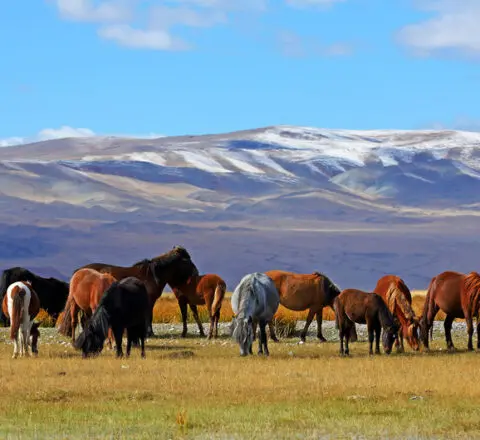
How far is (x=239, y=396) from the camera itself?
51.0 feet

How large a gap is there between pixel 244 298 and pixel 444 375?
206 inches

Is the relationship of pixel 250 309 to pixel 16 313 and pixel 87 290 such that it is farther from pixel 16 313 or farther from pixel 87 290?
pixel 16 313

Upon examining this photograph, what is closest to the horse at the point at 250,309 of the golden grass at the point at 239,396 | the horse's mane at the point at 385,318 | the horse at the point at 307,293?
the golden grass at the point at 239,396

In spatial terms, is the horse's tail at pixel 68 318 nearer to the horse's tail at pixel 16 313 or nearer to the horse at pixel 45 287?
the horse's tail at pixel 16 313

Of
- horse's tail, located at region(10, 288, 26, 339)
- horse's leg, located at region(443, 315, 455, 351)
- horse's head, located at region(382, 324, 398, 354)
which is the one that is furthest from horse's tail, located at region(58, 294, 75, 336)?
horse's leg, located at region(443, 315, 455, 351)

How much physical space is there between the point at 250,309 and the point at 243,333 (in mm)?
476

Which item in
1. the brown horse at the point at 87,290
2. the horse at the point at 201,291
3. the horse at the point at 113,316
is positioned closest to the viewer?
the horse at the point at 113,316

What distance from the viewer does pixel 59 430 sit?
42.0 feet

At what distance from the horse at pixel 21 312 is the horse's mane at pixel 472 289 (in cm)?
872

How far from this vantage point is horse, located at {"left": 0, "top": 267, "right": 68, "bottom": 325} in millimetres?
28031

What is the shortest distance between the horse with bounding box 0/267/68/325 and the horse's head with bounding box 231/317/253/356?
8131mm

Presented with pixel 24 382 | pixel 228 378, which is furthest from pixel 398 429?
pixel 24 382

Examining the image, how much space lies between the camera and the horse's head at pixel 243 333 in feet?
71.2

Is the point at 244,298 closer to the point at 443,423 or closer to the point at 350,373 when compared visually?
the point at 350,373
